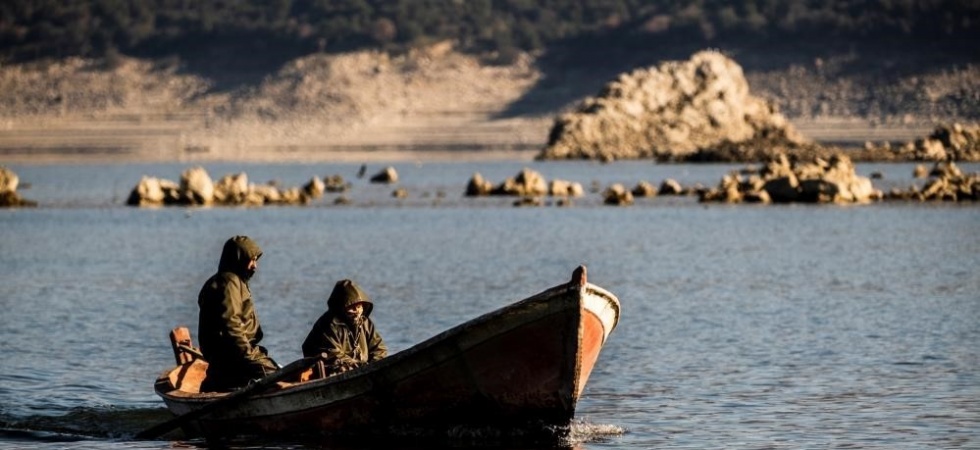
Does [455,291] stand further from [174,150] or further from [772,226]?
[174,150]

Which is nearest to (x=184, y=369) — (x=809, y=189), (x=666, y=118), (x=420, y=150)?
(x=809, y=189)

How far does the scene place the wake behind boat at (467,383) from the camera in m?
17.7

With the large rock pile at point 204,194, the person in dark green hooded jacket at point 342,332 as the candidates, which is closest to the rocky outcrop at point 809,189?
the large rock pile at point 204,194

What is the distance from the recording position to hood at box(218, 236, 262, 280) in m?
18.9

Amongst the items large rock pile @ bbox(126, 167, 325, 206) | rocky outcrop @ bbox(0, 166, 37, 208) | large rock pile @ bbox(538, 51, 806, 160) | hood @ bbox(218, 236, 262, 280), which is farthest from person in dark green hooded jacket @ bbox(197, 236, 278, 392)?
large rock pile @ bbox(538, 51, 806, 160)

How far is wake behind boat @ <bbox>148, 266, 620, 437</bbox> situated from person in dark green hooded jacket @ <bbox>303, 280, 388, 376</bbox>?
0.47 metres

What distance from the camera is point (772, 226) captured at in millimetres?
58250

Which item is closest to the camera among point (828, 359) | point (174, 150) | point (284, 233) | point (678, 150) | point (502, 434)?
point (502, 434)

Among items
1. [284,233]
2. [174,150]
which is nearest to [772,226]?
[284,233]

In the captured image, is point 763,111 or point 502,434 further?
point 763,111

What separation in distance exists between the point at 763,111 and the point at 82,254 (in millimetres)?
107382

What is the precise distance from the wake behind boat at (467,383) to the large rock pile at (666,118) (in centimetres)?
12238

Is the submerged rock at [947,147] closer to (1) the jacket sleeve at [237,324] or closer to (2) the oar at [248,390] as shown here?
(1) the jacket sleeve at [237,324]

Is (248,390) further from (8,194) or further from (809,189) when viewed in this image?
(8,194)
